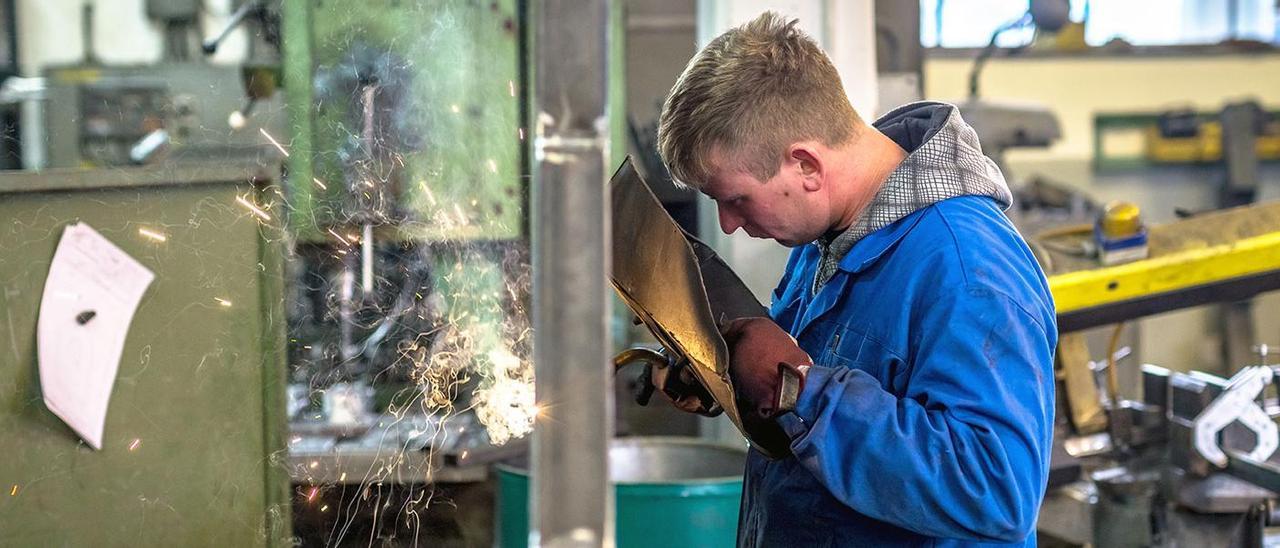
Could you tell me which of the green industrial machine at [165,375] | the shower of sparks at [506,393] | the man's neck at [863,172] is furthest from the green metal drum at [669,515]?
the man's neck at [863,172]

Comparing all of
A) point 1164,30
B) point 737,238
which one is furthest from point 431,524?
point 1164,30

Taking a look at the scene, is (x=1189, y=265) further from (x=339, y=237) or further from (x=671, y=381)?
(x=339, y=237)

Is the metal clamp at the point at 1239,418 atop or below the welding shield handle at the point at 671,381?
below

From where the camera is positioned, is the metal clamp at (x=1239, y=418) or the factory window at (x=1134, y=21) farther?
the factory window at (x=1134, y=21)

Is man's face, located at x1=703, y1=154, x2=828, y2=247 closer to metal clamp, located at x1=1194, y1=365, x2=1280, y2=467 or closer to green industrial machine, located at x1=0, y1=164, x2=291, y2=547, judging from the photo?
green industrial machine, located at x1=0, y1=164, x2=291, y2=547

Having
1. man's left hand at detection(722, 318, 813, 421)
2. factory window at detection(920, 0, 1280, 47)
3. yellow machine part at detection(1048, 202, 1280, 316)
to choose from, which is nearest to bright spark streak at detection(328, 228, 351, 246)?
man's left hand at detection(722, 318, 813, 421)

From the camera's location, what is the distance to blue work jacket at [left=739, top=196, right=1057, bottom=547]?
3.07 feet

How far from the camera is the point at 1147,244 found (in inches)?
81.7

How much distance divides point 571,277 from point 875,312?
0.41m

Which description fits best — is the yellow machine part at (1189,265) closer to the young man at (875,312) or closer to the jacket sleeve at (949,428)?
the young man at (875,312)

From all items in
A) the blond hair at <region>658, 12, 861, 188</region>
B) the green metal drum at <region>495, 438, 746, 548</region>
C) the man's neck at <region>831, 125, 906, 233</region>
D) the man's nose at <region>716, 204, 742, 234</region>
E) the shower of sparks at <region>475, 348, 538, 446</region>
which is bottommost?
the green metal drum at <region>495, 438, 746, 548</region>

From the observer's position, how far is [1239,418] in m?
2.12

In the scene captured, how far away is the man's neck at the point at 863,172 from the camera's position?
1.09m

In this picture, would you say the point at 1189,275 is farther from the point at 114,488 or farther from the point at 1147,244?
the point at 114,488
